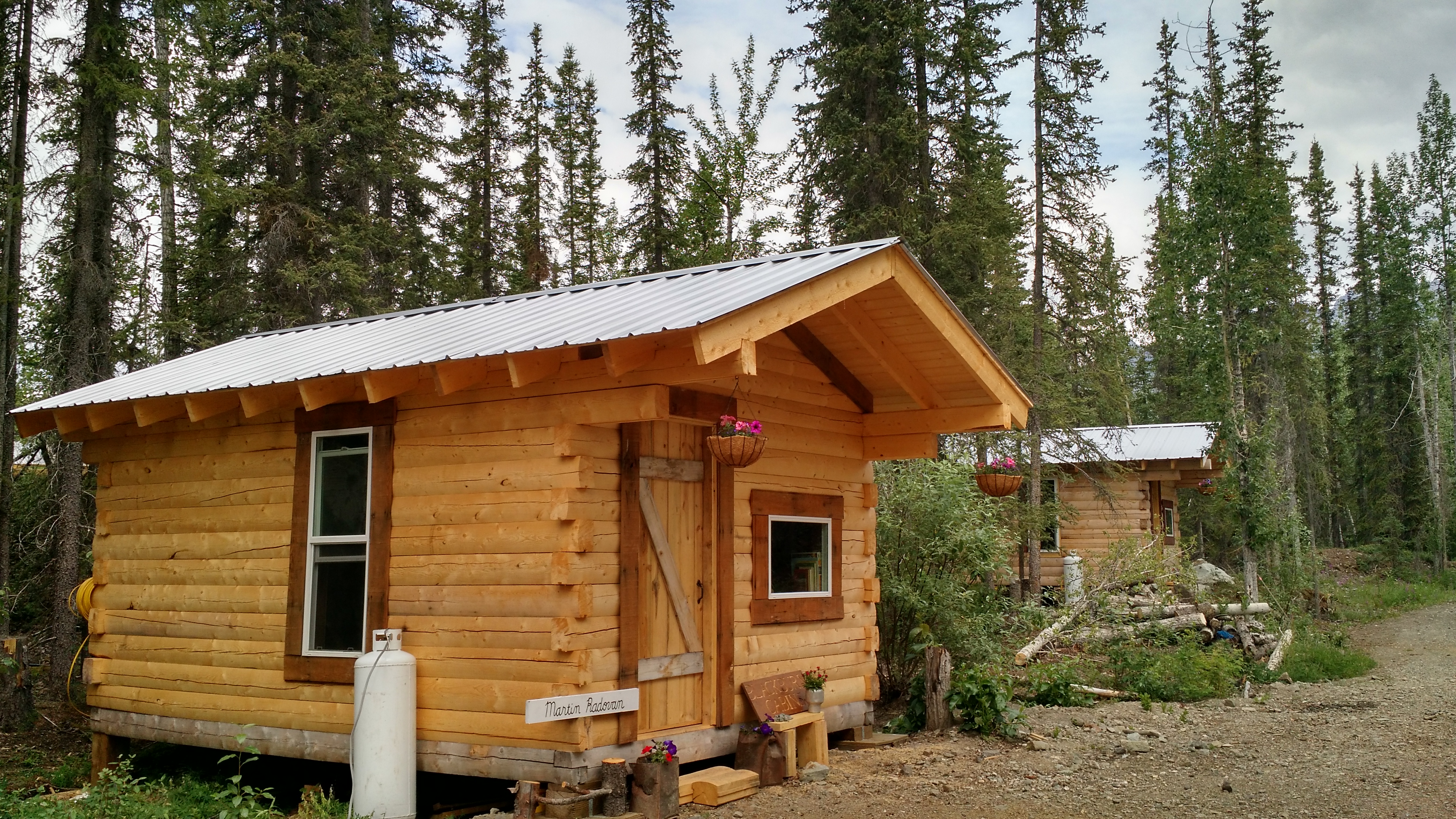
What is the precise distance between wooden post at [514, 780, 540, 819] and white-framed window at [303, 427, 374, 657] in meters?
2.02

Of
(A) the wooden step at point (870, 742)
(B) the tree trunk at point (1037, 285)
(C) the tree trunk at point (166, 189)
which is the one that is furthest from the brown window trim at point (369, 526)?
(B) the tree trunk at point (1037, 285)

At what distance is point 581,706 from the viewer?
6926 millimetres

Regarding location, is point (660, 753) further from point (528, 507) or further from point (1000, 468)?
point (1000, 468)

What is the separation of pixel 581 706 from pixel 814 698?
264 centimetres

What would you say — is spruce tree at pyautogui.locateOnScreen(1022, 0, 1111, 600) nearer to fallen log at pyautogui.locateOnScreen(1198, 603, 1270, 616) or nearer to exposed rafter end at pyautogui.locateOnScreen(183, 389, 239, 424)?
fallen log at pyautogui.locateOnScreen(1198, 603, 1270, 616)

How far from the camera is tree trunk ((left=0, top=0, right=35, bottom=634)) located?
459 inches

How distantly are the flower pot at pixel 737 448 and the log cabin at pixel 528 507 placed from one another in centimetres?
49

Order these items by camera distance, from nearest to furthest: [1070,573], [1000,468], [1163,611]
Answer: [1000,468]
[1163,611]
[1070,573]

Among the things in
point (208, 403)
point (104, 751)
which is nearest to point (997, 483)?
point (208, 403)

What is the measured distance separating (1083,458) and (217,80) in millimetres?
16124

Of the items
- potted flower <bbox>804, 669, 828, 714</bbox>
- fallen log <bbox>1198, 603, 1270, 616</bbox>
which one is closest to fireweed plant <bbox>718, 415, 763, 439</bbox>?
potted flower <bbox>804, 669, 828, 714</bbox>

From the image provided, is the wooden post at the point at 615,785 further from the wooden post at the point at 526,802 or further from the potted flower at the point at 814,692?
the potted flower at the point at 814,692

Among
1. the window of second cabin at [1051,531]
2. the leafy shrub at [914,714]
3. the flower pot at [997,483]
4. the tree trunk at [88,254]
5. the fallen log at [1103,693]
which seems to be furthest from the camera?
the window of second cabin at [1051,531]

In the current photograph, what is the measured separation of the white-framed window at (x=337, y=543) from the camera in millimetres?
8109
